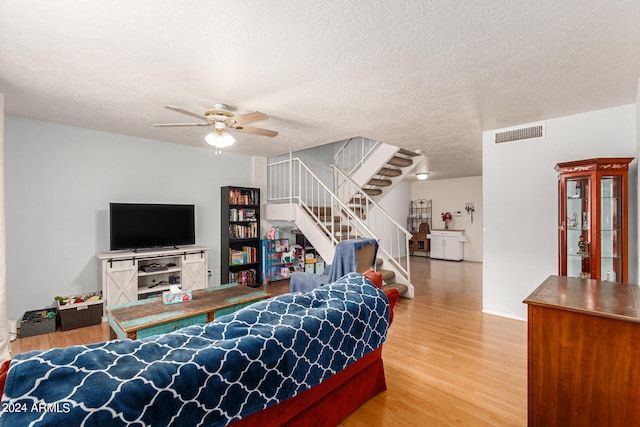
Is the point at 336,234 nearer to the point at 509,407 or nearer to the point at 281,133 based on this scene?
the point at 281,133

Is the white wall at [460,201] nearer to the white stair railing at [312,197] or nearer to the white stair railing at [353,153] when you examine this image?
the white stair railing at [312,197]

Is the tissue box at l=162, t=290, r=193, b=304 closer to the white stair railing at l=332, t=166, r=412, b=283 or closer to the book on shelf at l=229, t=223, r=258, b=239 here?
the book on shelf at l=229, t=223, r=258, b=239

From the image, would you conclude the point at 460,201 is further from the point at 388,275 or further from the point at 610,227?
the point at 610,227

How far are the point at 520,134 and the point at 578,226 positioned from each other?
1.28 meters

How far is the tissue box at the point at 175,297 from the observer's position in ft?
9.63

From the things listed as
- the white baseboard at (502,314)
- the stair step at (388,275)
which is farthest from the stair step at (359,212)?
the white baseboard at (502,314)

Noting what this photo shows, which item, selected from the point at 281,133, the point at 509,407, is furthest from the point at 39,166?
the point at 509,407

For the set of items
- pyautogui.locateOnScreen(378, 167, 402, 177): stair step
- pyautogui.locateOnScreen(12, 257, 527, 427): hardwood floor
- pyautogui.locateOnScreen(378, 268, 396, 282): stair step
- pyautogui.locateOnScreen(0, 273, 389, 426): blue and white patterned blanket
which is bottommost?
pyautogui.locateOnScreen(12, 257, 527, 427): hardwood floor

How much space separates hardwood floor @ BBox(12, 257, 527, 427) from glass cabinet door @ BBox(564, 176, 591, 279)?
2.97ft

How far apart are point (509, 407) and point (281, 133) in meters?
3.73

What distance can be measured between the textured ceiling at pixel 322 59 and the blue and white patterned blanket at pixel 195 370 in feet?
5.37

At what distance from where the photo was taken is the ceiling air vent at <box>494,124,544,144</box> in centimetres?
366

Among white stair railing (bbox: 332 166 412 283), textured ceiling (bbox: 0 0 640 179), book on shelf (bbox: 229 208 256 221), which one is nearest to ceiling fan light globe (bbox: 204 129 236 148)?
textured ceiling (bbox: 0 0 640 179)

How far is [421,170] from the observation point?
7.37 m
